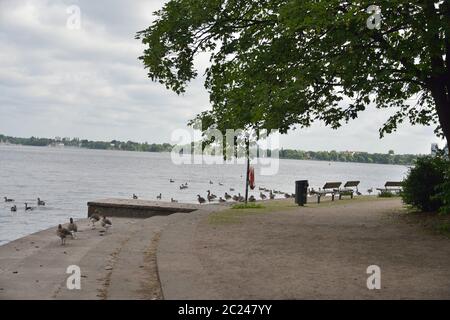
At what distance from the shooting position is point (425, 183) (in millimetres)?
16062

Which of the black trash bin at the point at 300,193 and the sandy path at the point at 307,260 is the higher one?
the black trash bin at the point at 300,193

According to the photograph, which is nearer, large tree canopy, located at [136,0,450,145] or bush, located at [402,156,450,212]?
large tree canopy, located at [136,0,450,145]

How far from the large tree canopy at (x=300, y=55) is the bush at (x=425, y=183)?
2.07m

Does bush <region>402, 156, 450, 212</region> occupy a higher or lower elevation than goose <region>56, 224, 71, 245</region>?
higher

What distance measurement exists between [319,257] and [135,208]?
34.0 ft

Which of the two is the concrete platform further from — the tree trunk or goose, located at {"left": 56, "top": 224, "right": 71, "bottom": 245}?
the tree trunk

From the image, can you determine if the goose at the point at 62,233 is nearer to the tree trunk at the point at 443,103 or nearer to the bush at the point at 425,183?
the tree trunk at the point at 443,103

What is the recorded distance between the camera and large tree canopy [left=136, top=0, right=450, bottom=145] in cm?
1187

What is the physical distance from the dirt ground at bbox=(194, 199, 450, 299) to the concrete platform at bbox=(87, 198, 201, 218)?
124 inches

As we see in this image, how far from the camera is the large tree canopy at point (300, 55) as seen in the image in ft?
38.9

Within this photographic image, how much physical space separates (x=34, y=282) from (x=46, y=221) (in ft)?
78.1

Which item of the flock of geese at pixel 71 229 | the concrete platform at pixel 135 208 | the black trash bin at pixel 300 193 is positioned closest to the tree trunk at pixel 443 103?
the black trash bin at pixel 300 193

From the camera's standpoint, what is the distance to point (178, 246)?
9.98 metres

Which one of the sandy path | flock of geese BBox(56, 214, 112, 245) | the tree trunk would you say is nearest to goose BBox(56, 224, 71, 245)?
flock of geese BBox(56, 214, 112, 245)
